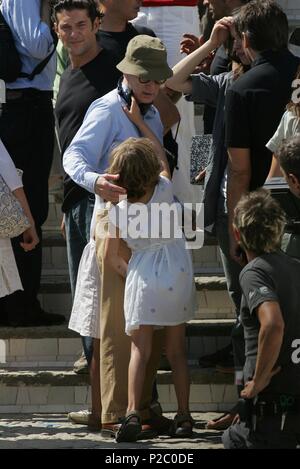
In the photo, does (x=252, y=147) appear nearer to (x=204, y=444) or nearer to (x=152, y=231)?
(x=152, y=231)

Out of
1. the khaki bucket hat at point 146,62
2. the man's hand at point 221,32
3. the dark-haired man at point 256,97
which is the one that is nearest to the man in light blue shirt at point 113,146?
the khaki bucket hat at point 146,62

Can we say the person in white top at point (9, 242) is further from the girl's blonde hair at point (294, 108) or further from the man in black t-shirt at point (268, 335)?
the man in black t-shirt at point (268, 335)

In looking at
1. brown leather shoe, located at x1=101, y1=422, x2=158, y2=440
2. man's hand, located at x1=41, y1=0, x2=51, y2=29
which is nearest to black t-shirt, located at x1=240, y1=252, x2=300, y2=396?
brown leather shoe, located at x1=101, y1=422, x2=158, y2=440

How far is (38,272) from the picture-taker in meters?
8.59

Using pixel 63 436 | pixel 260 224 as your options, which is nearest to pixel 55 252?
pixel 63 436

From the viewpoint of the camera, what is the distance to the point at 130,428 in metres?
7.18

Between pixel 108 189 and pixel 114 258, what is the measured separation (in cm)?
40

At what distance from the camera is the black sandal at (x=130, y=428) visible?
283 inches

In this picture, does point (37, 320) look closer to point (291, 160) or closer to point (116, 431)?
point (116, 431)

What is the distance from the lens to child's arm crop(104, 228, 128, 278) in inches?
289

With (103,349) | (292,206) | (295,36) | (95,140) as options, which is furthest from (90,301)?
(295,36)

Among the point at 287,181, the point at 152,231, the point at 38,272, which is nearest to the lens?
the point at 287,181

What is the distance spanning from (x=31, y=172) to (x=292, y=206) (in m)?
2.20

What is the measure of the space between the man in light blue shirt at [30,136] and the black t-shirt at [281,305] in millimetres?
2427
